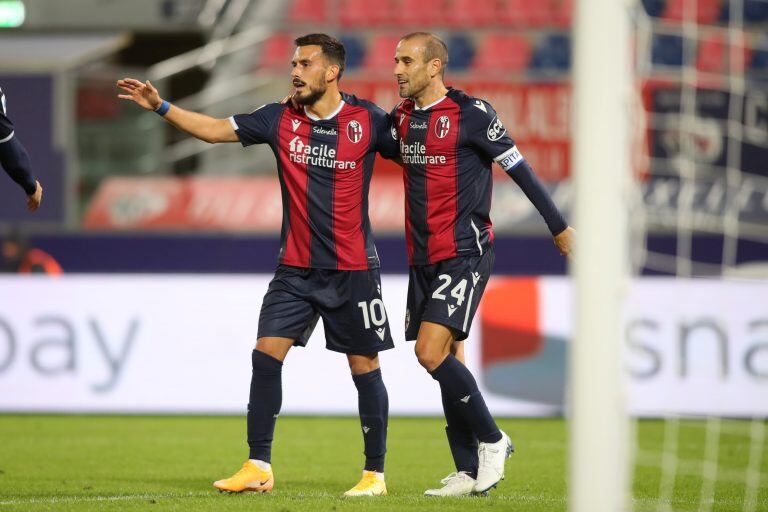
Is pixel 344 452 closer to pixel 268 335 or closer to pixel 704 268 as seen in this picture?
pixel 268 335

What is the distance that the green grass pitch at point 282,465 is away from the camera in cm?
486

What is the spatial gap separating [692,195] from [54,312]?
6.76m

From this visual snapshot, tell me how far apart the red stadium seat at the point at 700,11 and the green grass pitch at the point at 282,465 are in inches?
296

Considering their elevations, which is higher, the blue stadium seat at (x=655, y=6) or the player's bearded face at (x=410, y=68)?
the blue stadium seat at (x=655, y=6)

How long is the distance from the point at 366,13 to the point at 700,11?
4224 mm

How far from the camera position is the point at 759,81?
14203 mm

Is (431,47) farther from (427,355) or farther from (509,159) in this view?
(427,355)

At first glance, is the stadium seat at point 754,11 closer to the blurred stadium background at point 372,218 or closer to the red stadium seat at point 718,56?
the blurred stadium background at point 372,218

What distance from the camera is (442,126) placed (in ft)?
17.1

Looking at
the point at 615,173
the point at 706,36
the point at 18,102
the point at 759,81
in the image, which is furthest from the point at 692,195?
the point at 615,173

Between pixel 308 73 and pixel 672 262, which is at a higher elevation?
pixel 308 73

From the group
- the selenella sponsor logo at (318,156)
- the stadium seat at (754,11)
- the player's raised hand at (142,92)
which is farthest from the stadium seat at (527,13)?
the player's raised hand at (142,92)

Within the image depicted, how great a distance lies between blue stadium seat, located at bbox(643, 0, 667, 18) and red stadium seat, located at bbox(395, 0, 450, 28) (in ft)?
8.59

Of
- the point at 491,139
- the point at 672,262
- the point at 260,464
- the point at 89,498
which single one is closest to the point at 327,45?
the point at 491,139
